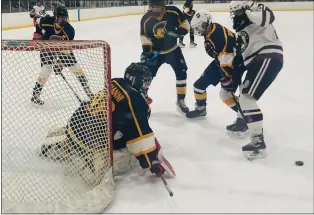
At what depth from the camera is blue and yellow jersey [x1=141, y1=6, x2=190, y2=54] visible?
2566 mm

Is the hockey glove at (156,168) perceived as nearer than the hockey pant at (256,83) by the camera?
Yes

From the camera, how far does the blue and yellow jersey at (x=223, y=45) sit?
203 centimetres

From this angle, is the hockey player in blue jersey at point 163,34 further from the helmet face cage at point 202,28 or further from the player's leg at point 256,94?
the player's leg at point 256,94

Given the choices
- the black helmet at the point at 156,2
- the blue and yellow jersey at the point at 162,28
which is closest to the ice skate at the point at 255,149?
the blue and yellow jersey at the point at 162,28

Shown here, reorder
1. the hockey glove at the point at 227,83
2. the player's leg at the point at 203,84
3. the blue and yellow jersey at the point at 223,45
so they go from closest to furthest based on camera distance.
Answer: the blue and yellow jersey at the point at 223,45, the hockey glove at the point at 227,83, the player's leg at the point at 203,84

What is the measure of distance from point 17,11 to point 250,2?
20.8ft

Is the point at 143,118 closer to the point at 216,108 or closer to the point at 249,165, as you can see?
the point at 249,165

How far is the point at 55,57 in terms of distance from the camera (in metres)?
1.76

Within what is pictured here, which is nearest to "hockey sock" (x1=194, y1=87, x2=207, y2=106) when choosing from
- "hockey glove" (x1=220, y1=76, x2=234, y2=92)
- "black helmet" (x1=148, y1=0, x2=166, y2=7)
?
"hockey glove" (x1=220, y1=76, x2=234, y2=92)

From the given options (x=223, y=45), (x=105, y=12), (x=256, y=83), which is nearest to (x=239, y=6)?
(x=223, y=45)

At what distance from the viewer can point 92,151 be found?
161 cm

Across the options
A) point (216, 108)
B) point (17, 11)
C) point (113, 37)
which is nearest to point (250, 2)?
point (216, 108)

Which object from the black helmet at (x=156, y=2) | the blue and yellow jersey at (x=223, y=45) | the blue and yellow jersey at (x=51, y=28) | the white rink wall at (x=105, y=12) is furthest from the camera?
the white rink wall at (x=105, y=12)

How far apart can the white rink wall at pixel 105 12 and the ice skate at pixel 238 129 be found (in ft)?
18.7
